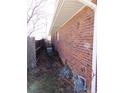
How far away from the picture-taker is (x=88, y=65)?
475cm

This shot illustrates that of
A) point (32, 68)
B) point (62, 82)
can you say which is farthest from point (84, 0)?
point (32, 68)

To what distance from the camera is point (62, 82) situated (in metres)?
6.70
